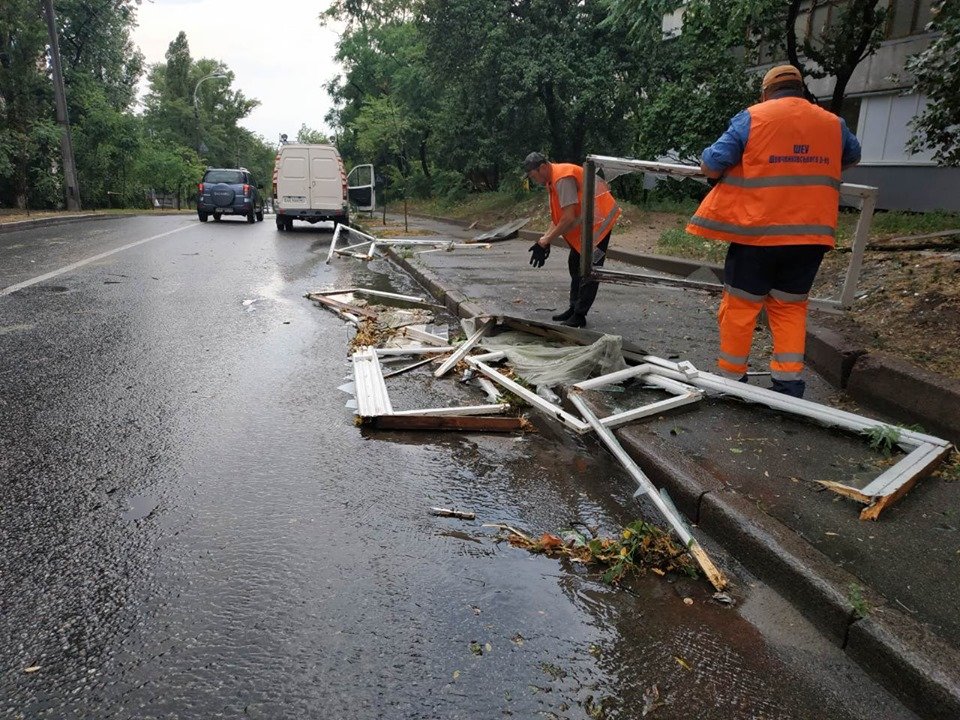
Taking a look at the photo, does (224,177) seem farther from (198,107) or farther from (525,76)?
(198,107)

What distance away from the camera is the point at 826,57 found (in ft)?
38.3

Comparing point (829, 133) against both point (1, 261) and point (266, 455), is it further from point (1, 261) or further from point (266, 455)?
point (1, 261)

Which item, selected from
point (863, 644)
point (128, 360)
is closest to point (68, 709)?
point (863, 644)

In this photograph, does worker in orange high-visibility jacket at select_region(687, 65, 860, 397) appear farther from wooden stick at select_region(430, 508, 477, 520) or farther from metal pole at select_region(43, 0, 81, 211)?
metal pole at select_region(43, 0, 81, 211)

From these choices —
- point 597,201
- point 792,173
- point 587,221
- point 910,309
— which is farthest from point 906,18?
point 792,173

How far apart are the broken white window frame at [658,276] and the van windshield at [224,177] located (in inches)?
735

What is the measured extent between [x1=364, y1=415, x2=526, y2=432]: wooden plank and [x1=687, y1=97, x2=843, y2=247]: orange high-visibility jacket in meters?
1.82

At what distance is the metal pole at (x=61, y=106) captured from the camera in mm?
21250

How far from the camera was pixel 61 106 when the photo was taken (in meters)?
22.4

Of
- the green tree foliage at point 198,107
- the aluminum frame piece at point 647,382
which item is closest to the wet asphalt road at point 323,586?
the aluminum frame piece at point 647,382

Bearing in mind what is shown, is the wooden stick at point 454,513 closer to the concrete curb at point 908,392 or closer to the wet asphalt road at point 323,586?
the wet asphalt road at point 323,586

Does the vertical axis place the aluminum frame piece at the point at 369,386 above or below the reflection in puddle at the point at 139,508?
above

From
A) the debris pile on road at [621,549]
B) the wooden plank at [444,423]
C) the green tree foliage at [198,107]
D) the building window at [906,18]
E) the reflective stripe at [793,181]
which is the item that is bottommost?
the debris pile on road at [621,549]

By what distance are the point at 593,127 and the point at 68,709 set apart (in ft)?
69.6
